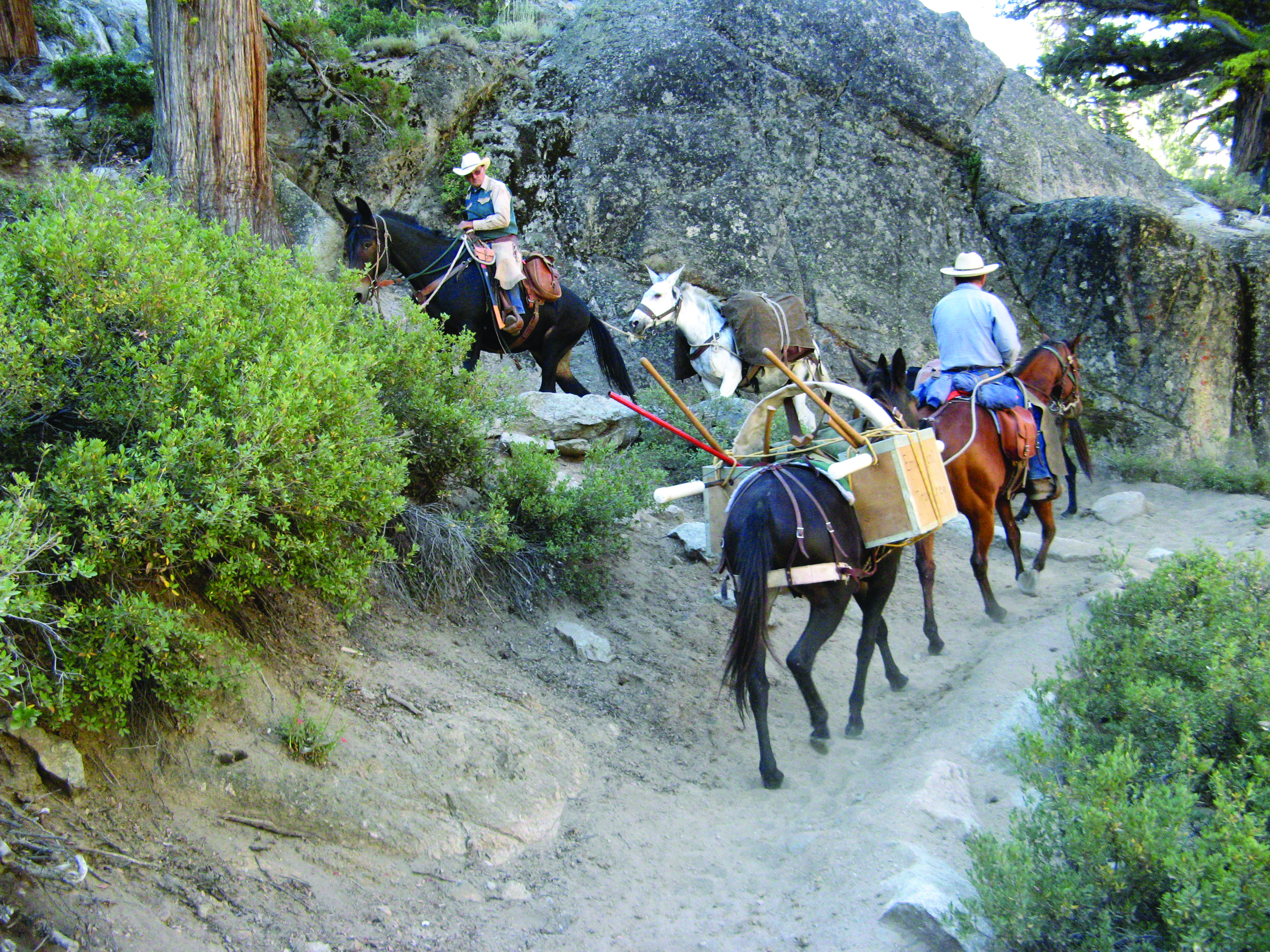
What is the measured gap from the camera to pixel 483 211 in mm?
9375

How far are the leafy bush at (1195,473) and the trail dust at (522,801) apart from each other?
5.41 meters

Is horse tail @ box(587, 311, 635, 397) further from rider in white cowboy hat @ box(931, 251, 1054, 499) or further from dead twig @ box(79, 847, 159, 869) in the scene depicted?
dead twig @ box(79, 847, 159, 869)

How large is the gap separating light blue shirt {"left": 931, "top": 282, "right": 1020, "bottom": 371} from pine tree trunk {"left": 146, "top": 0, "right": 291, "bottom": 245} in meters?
6.34

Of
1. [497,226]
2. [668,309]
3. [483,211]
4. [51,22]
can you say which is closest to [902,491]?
[668,309]

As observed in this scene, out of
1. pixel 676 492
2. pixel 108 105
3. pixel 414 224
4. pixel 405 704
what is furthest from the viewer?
pixel 108 105

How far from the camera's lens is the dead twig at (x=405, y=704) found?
15.3ft

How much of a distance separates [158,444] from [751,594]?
116 inches

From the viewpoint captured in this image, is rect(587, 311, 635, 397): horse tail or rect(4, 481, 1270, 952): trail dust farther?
rect(587, 311, 635, 397): horse tail

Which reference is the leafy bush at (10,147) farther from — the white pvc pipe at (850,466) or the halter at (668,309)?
the white pvc pipe at (850,466)

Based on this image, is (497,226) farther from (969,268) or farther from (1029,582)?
(1029,582)

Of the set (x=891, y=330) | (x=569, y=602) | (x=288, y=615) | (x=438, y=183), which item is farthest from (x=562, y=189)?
(x=288, y=615)

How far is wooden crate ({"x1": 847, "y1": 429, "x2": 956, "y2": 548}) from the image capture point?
16.5 feet

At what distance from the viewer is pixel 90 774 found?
339cm

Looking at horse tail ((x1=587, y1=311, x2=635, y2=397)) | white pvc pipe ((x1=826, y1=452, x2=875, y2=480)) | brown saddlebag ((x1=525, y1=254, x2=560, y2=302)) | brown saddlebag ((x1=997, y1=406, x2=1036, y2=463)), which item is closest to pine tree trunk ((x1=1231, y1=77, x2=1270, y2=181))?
brown saddlebag ((x1=997, y1=406, x2=1036, y2=463))
